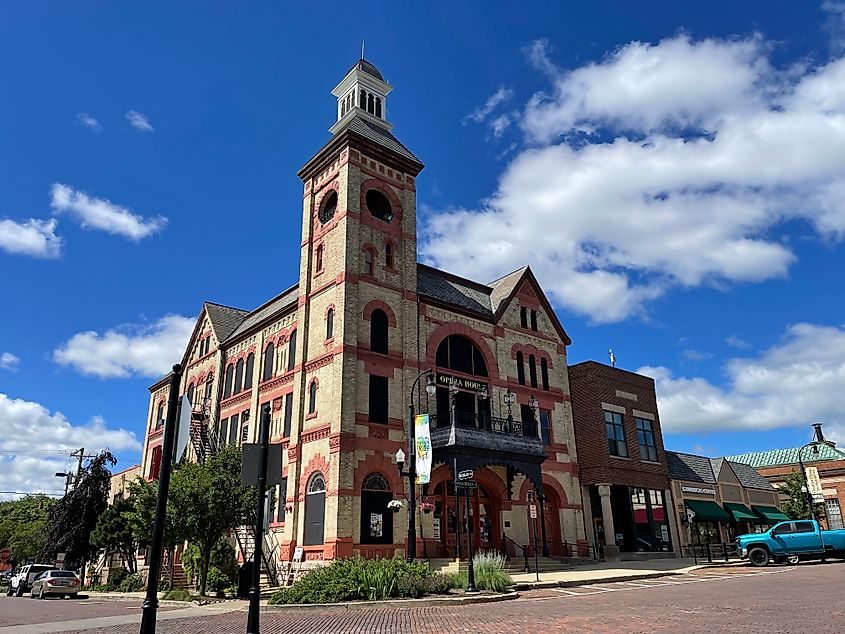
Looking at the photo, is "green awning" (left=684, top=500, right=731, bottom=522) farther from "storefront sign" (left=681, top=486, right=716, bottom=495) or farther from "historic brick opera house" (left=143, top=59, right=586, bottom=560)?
"historic brick opera house" (left=143, top=59, right=586, bottom=560)

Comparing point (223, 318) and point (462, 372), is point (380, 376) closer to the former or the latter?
point (462, 372)

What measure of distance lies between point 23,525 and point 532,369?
63784mm

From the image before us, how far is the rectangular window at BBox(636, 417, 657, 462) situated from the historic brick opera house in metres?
6.04

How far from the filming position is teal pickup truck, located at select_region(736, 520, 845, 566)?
27.4 meters

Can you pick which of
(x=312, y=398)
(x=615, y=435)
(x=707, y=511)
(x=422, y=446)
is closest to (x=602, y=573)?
(x=422, y=446)

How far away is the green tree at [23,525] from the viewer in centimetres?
6206

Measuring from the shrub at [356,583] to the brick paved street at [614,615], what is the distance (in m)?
1.31

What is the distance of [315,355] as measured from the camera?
30.2 metres

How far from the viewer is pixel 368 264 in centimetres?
3112

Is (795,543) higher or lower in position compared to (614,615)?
higher

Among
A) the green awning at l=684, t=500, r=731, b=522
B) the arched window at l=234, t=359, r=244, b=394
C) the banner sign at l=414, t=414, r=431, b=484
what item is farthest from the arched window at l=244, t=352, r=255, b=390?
the green awning at l=684, t=500, r=731, b=522

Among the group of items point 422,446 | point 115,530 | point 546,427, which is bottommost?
point 115,530

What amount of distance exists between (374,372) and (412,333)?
3151 millimetres

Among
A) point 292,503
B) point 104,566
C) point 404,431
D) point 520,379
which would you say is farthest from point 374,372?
point 104,566
